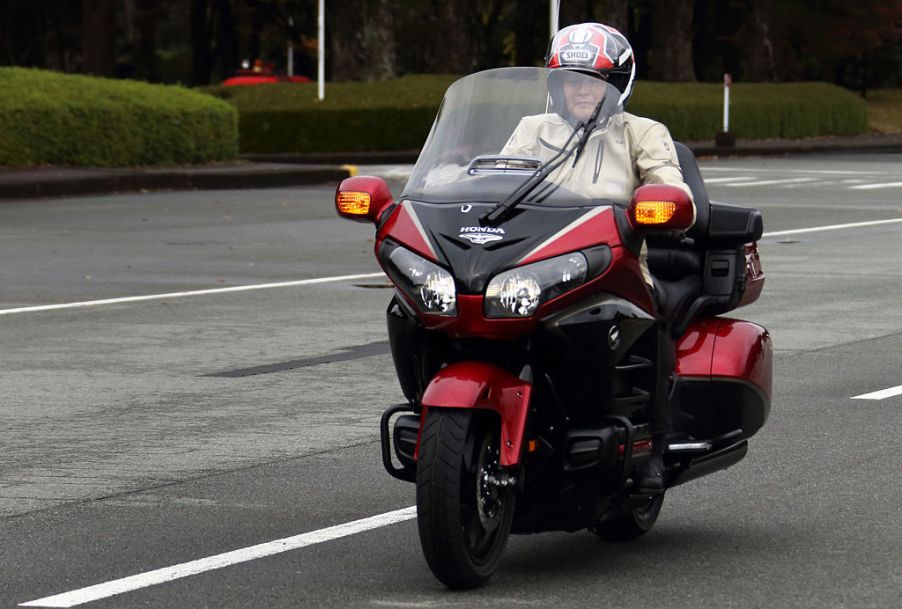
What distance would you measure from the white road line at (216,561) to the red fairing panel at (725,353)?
117cm

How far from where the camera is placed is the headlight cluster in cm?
568

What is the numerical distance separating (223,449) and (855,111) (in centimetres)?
4911

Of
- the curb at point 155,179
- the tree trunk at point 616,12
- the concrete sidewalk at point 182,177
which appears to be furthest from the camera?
the tree trunk at point 616,12

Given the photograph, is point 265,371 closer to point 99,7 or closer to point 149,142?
point 149,142

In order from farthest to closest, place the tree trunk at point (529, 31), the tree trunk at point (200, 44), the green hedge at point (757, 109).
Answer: the tree trunk at point (529, 31) < the tree trunk at point (200, 44) < the green hedge at point (757, 109)

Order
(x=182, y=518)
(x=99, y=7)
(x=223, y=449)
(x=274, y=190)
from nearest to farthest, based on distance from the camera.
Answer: (x=182, y=518)
(x=223, y=449)
(x=274, y=190)
(x=99, y=7)

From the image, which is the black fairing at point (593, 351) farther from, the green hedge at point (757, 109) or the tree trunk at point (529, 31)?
the tree trunk at point (529, 31)

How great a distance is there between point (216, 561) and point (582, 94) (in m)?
1.87

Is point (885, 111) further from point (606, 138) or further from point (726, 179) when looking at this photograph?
point (606, 138)

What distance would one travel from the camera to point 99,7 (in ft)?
178

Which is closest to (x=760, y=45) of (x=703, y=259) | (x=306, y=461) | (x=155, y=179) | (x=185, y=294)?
(x=155, y=179)

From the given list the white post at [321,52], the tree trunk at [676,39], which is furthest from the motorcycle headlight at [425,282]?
the tree trunk at [676,39]

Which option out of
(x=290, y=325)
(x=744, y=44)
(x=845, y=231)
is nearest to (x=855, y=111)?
(x=744, y=44)

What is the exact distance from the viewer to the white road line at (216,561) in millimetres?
5863
